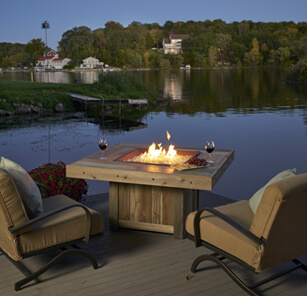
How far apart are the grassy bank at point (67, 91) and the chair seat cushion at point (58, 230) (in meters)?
15.7

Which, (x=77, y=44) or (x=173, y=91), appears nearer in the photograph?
(x=173, y=91)

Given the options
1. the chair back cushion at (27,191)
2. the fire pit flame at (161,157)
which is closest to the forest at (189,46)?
the fire pit flame at (161,157)

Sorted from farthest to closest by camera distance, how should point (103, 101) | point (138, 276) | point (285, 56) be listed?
point (285, 56) → point (103, 101) → point (138, 276)

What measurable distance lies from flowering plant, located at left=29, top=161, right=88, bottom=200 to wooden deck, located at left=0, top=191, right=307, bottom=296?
0.88 meters

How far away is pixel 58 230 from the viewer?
327 centimetres

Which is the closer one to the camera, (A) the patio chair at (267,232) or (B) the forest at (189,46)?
(A) the patio chair at (267,232)

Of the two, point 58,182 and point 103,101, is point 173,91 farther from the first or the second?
point 58,182

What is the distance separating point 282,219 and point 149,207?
1628mm

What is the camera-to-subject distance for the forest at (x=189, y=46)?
78625 millimetres

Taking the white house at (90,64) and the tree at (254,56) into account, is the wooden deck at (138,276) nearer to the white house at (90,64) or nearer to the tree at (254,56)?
the white house at (90,64)

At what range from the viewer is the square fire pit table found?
3859 millimetres

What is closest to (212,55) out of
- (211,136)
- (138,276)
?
(211,136)

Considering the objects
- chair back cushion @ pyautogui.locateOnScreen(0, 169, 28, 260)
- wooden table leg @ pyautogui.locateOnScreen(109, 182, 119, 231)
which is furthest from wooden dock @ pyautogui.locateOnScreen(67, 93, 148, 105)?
chair back cushion @ pyautogui.locateOnScreen(0, 169, 28, 260)

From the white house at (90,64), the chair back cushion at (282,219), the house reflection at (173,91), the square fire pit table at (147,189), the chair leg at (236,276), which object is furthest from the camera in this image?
the white house at (90,64)
